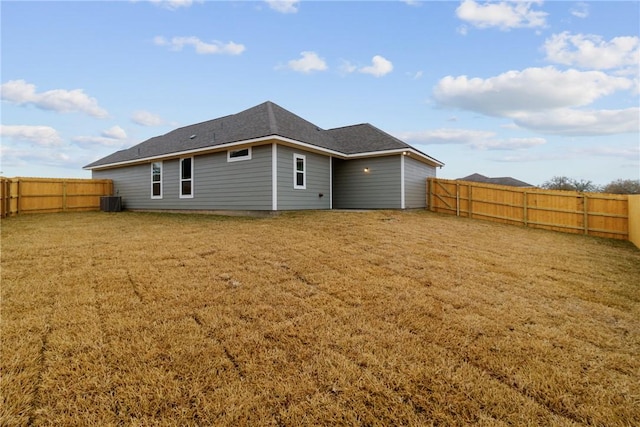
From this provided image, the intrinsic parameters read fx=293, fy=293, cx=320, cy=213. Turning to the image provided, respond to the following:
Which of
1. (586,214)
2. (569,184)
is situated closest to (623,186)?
(569,184)

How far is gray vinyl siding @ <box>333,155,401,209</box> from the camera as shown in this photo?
1322 cm

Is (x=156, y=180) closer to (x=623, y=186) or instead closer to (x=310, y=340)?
(x=310, y=340)

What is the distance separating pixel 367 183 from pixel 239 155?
6038mm

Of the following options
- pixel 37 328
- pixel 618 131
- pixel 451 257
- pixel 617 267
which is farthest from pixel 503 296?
pixel 618 131

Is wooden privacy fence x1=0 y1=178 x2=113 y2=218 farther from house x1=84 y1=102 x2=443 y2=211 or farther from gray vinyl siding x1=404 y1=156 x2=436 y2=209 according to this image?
gray vinyl siding x1=404 y1=156 x2=436 y2=209

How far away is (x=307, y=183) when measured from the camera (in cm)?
1221

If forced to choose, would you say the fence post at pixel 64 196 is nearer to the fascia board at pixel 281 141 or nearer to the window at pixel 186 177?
the fascia board at pixel 281 141

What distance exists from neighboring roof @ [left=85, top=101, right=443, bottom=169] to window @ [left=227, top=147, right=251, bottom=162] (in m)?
0.51

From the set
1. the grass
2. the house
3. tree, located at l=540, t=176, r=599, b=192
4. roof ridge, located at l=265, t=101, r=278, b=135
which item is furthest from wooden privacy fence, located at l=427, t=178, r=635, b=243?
tree, located at l=540, t=176, r=599, b=192

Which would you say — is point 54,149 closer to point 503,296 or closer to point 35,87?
point 35,87

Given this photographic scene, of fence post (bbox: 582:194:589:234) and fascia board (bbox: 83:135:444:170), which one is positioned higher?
fascia board (bbox: 83:135:444:170)

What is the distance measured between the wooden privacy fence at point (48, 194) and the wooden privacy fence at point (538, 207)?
1799cm

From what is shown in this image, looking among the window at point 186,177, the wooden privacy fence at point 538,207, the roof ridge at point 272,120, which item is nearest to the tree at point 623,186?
the wooden privacy fence at point 538,207

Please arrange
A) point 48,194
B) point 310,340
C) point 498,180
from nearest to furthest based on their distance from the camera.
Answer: point 310,340 → point 48,194 → point 498,180
